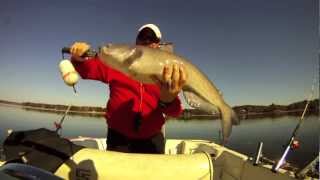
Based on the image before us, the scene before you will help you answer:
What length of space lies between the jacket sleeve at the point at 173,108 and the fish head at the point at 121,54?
1157 millimetres

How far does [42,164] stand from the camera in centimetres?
388

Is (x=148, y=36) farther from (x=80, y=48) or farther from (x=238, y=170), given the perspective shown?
(x=238, y=170)

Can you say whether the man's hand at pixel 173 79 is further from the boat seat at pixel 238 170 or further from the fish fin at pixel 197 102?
the boat seat at pixel 238 170

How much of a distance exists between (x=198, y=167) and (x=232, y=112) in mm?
669

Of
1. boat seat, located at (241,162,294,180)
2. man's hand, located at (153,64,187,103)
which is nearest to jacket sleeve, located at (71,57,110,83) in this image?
man's hand, located at (153,64,187,103)

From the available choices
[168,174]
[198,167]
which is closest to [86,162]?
[168,174]

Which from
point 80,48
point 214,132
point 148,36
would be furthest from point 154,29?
point 214,132

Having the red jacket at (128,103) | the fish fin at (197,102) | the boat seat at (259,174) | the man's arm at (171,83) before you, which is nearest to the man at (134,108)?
the red jacket at (128,103)

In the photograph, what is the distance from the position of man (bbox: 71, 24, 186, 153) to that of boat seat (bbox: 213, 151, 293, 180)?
3.89 ft

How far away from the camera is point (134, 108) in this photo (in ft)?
16.2

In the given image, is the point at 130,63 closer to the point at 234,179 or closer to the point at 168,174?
the point at 168,174

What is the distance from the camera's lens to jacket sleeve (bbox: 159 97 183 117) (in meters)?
4.64

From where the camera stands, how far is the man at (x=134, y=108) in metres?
4.89

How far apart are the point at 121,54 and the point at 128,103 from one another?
1565mm
